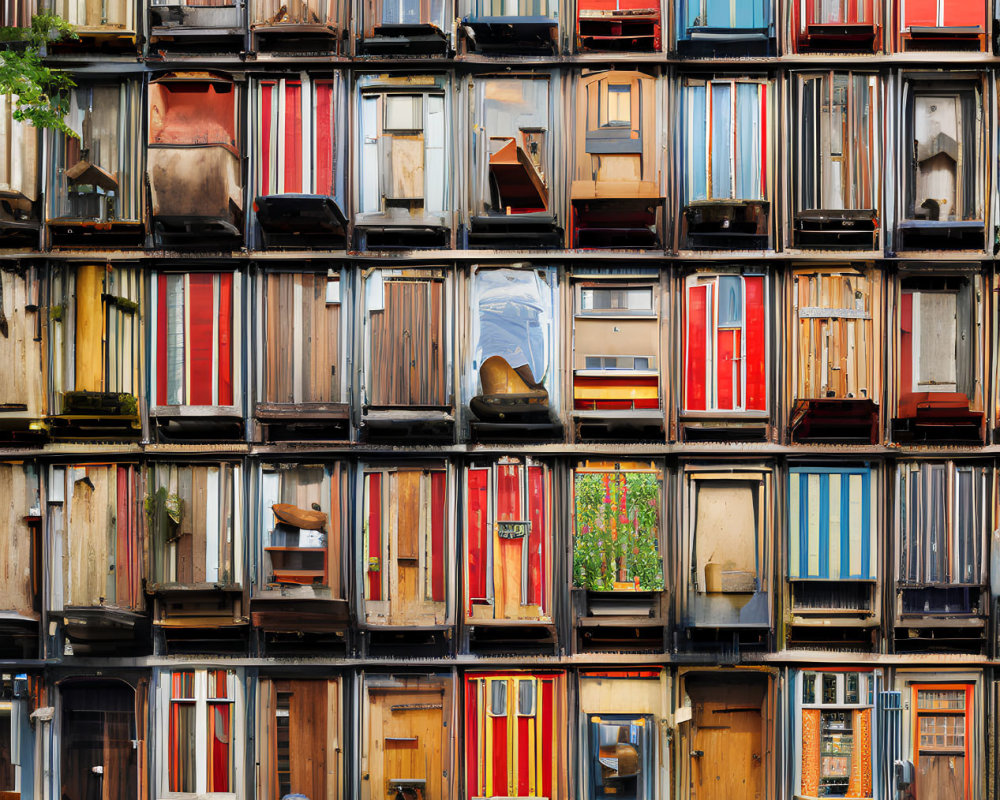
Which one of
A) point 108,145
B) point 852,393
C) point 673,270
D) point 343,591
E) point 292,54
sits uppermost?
point 292,54

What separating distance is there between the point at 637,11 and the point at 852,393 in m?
5.48

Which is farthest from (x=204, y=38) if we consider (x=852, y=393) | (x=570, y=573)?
(x=852, y=393)

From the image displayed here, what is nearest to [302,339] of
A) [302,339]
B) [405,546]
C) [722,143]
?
[302,339]

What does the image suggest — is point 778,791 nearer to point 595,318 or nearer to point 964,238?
point 595,318

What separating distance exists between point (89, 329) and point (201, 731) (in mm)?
5195

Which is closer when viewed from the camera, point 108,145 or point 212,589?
point 212,589

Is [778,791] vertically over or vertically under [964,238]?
under

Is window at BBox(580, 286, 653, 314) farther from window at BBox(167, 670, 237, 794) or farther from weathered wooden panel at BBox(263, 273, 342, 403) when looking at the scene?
window at BBox(167, 670, 237, 794)

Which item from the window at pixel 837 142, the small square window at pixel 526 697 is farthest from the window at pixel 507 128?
the small square window at pixel 526 697

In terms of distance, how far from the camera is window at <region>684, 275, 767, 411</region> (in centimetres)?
1004

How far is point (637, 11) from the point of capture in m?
10.1

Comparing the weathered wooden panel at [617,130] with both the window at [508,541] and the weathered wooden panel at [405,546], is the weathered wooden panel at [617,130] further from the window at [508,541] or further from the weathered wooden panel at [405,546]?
the weathered wooden panel at [405,546]

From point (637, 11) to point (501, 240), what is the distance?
10.9 feet

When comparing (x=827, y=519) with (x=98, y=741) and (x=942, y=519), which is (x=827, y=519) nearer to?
(x=942, y=519)
